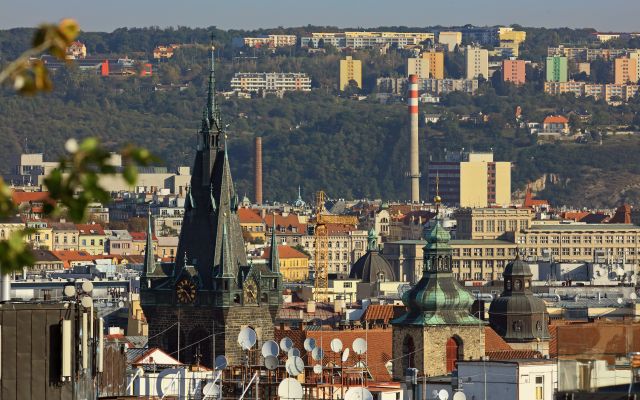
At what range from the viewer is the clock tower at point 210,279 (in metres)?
62.7

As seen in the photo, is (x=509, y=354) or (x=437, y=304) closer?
(x=509, y=354)

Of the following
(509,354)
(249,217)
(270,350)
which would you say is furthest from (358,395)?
(249,217)

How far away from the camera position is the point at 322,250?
6772 inches

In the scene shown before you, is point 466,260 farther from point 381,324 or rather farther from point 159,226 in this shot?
point 381,324

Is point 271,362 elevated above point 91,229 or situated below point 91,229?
below

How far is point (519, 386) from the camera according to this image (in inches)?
1724

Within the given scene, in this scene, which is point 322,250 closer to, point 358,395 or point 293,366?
point 293,366

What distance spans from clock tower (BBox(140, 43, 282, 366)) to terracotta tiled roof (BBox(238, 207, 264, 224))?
11508 centimetres

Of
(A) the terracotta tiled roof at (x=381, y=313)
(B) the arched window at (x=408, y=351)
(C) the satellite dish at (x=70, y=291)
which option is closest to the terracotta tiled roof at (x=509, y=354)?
(B) the arched window at (x=408, y=351)

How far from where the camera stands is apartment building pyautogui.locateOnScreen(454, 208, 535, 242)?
178375mm

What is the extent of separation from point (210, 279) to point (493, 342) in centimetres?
800

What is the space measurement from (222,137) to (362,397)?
33.5 m

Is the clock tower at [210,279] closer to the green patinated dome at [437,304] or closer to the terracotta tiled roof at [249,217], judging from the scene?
the green patinated dome at [437,304]

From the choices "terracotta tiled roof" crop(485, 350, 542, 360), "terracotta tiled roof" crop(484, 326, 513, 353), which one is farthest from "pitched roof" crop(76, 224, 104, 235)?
"terracotta tiled roof" crop(485, 350, 542, 360)
